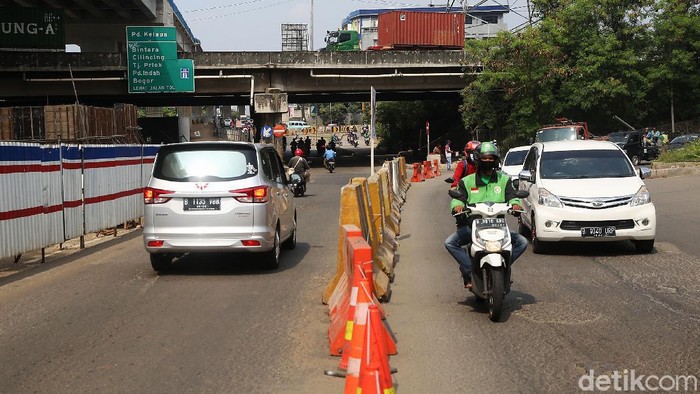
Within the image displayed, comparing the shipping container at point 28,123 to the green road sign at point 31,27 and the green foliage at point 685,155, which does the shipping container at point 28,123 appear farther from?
the green foliage at point 685,155

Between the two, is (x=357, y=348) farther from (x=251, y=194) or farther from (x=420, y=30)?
(x=420, y=30)

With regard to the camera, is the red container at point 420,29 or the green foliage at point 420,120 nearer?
the red container at point 420,29

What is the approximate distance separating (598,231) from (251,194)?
5.29m

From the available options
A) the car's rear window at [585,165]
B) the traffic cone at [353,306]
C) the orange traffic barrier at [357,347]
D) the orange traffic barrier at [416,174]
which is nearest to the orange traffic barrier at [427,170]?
the orange traffic barrier at [416,174]

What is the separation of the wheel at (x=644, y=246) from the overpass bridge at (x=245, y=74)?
34.1 m

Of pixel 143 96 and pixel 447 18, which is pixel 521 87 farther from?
pixel 143 96

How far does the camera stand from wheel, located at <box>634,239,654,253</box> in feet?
39.7

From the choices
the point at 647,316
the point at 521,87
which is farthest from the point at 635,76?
the point at 647,316

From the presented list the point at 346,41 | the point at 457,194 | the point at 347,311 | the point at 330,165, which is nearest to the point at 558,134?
the point at 330,165

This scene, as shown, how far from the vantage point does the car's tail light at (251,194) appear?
10.7 meters

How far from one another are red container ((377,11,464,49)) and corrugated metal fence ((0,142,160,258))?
3842 cm

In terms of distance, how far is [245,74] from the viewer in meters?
45.3

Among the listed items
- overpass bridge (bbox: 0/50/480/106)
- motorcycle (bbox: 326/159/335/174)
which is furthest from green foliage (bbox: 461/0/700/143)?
motorcycle (bbox: 326/159/335/174)

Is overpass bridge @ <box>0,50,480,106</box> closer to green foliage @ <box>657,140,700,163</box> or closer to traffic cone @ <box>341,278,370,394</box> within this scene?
green foliage @ <box>657,140,700,163</box>
